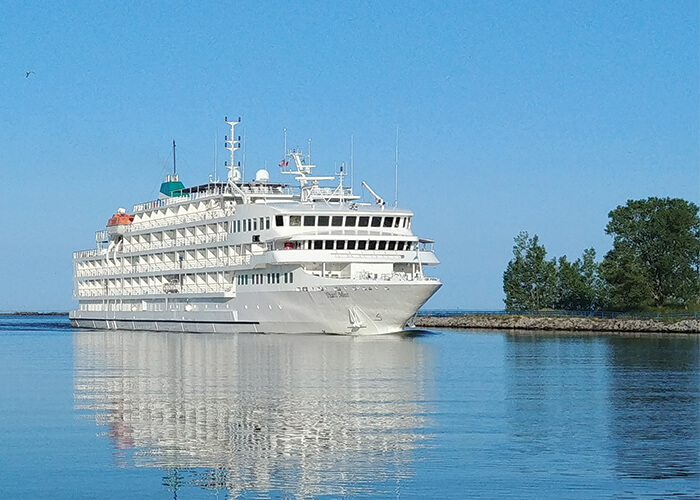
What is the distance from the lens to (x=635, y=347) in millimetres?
60219

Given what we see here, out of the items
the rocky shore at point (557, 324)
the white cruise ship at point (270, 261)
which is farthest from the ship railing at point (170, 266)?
the rocky shore at point (557, 324)

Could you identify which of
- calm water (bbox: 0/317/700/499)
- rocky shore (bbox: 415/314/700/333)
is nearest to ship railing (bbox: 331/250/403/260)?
calm water (bbox: 0/317/700/499)

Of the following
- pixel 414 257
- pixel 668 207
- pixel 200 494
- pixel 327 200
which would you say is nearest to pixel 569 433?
pixel 200 494

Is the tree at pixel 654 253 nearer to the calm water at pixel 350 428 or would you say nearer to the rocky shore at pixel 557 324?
the rocky shore at pixel 557 324

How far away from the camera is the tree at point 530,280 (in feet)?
363

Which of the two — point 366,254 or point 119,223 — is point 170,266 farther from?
point 366,254

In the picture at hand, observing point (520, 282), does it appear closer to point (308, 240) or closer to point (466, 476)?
point (308, 240)

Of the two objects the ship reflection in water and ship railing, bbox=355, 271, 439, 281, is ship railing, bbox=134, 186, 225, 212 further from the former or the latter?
the ship reflection in water

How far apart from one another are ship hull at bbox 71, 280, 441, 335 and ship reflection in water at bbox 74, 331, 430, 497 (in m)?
11.0

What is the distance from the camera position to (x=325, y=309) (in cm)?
6581

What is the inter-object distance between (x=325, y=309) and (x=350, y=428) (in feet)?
132

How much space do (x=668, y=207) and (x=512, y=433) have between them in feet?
237

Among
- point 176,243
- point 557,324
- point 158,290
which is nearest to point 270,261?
point 176,243

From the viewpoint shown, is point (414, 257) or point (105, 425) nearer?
point (105, 425)
